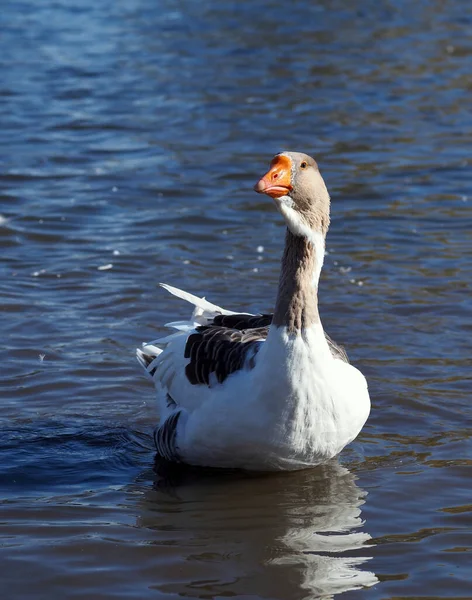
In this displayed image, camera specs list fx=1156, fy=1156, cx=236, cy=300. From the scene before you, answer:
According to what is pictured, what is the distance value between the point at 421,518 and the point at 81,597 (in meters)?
1.79

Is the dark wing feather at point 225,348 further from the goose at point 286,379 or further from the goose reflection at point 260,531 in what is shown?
the goose reflection at point 260,531

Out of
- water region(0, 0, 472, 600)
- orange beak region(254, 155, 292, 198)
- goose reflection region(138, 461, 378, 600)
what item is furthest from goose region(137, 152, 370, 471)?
water region(0, 0, 472, 600)

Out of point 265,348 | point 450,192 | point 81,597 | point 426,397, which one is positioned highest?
point 450,192

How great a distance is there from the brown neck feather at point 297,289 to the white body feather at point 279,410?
5 cm

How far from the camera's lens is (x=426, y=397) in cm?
733

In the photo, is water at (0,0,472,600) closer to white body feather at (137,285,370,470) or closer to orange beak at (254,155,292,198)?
white body feather at (137,285,370,470)

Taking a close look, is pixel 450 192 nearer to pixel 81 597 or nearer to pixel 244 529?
pixel 244 529

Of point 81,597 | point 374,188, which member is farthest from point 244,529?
point 374,188

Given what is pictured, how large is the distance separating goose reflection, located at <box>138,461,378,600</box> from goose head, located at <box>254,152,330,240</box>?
4.58 feet

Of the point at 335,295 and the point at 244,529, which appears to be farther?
the point at 335,295

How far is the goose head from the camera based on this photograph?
18.2 ft

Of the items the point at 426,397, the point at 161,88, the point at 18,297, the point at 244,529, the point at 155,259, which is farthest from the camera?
the point at 161,88

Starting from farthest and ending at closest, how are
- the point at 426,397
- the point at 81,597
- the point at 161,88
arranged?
the point at 161,88
the point at 426,397
the point at 81,597

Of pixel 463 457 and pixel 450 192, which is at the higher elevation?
pixel 450 192
